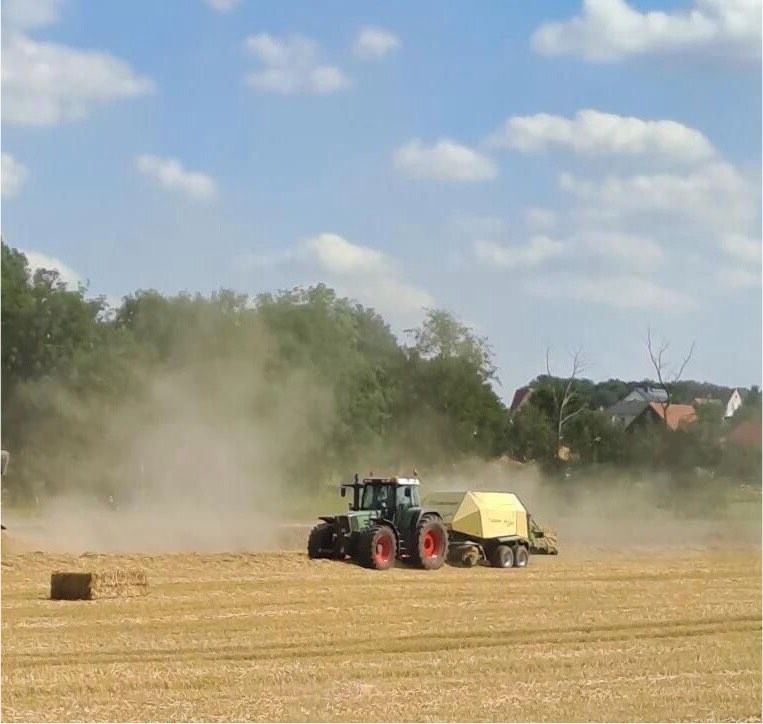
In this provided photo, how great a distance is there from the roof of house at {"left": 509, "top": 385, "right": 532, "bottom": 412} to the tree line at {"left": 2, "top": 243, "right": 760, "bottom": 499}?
16.7ft

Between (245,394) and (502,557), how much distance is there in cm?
2169

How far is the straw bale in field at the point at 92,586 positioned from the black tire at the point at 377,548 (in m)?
6.44

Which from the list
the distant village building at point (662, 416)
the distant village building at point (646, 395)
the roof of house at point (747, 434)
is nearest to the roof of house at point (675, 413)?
the distant village building at point (662, 416)

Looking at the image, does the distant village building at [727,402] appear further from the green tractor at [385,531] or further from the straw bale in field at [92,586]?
the straw bale in field at [92,586]

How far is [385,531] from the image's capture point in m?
26.4

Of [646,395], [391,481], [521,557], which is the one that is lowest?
[521,557]

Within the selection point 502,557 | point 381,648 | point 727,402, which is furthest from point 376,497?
point 727,402

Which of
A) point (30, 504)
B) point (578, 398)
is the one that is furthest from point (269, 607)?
point (578, 398)

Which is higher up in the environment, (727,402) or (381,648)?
(727,402)

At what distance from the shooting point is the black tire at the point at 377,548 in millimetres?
26000

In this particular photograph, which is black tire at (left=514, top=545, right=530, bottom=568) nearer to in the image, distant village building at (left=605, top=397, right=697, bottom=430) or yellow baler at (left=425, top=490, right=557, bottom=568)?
yellow baler at (left=425, top=490, right=557, bottom=568)

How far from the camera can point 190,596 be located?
67.5 ft

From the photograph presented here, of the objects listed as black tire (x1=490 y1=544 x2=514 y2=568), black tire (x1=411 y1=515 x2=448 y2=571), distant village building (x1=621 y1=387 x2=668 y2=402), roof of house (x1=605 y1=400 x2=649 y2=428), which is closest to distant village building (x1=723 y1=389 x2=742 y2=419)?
distant village building (x1=621 y1=387 x2=668 y2=402)

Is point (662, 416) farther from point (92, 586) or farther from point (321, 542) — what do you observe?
point (92, 586)
